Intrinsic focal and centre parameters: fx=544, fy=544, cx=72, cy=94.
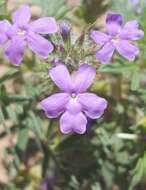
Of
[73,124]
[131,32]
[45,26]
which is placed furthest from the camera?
[131,32]

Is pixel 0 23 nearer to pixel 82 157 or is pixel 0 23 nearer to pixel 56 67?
pixel 56 67

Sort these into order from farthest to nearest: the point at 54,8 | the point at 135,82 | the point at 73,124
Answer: the point at 54,8
the point at 135,82
the point at 73,124

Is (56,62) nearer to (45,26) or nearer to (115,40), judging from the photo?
(45,26)

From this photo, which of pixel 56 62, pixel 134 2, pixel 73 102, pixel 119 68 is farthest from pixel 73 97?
pixel 134 2

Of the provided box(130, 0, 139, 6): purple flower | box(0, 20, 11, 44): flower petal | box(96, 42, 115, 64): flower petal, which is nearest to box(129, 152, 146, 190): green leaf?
box(96, 42, 115, 64): flower petal

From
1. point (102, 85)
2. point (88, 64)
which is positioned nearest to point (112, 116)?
point (102, 85)

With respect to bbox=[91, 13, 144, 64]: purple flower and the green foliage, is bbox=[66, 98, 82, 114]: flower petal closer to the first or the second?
bbox=[91, 13, 144, 64]: purple flower
